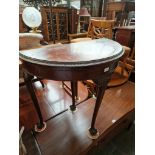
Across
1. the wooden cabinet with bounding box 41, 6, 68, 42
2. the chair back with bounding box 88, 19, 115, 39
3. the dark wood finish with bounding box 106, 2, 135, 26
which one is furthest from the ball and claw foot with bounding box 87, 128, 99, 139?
the dark wood finish with bounding box 106, 2, 135, 26

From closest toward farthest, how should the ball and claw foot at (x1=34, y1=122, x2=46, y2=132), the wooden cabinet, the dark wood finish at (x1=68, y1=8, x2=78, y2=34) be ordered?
1. the ball and claw foot at (x1=34, y1=122, x2=46, y2=132)
2. the wooden cabinet
3. the dark wood finish at (x1=68, y1=8, x2=78, y2=34)

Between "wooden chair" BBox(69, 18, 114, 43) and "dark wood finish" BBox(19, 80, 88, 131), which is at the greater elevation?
"wooden chair" BBox(69, 18, 114, 43)

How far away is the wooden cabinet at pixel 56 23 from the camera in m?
2.31

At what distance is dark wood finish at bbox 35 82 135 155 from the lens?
3.07ft

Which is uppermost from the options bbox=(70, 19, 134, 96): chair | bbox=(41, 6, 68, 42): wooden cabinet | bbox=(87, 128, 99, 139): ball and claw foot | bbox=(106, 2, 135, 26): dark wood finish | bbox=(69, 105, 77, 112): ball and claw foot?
bbox=(106, 2, 135, 26): dark wood finish

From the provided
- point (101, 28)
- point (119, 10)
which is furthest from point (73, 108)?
point (119, 10)

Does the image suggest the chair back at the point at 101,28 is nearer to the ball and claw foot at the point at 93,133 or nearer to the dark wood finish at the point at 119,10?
the dark wood finish at the point at 119,10

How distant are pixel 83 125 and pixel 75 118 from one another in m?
0.11

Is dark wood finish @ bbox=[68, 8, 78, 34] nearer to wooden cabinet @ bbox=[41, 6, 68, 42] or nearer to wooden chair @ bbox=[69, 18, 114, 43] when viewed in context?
wooden cabinet @ bbox=[41, 6, 68, 42]

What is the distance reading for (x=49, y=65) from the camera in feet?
2.03
